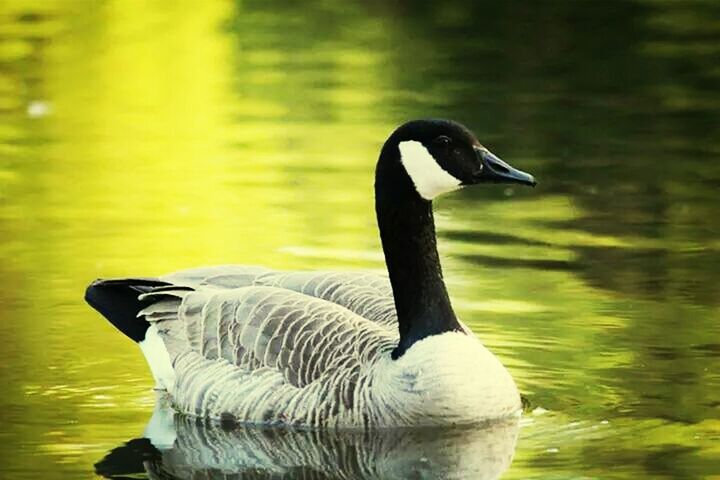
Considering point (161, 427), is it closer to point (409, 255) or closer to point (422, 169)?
point (409, 255)

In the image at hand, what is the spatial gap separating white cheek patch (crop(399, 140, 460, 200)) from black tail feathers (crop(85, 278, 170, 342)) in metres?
2.03

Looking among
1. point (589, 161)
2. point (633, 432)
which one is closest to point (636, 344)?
point (633, 432)

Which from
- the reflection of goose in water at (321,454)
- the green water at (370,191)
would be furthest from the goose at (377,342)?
the green water at (370,191)

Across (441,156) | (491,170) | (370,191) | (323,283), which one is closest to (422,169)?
(441,156)

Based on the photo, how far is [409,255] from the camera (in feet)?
35.4

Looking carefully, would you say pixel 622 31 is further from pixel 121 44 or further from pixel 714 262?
pixel 714 262

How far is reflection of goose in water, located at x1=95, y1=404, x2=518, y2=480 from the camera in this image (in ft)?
32.2

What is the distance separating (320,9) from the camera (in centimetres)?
3375

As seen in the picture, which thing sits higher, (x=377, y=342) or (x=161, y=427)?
(x=377, y=342)

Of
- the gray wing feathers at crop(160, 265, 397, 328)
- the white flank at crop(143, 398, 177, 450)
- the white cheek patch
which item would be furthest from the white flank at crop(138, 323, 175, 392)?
the white cheek patch

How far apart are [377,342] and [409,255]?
523mm

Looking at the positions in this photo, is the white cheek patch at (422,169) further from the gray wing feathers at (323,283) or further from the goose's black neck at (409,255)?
the gray wing feathers at (323,283)

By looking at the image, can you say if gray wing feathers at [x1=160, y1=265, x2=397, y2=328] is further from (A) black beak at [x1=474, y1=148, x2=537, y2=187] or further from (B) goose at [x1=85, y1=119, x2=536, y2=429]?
(A) black beak at [x1=474, y1=148, x2=537, y2=187]

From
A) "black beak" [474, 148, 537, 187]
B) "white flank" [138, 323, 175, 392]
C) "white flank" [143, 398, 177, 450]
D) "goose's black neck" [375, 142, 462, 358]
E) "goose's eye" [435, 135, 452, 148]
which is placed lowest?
"white flank" [143, 398, 177, 450]
